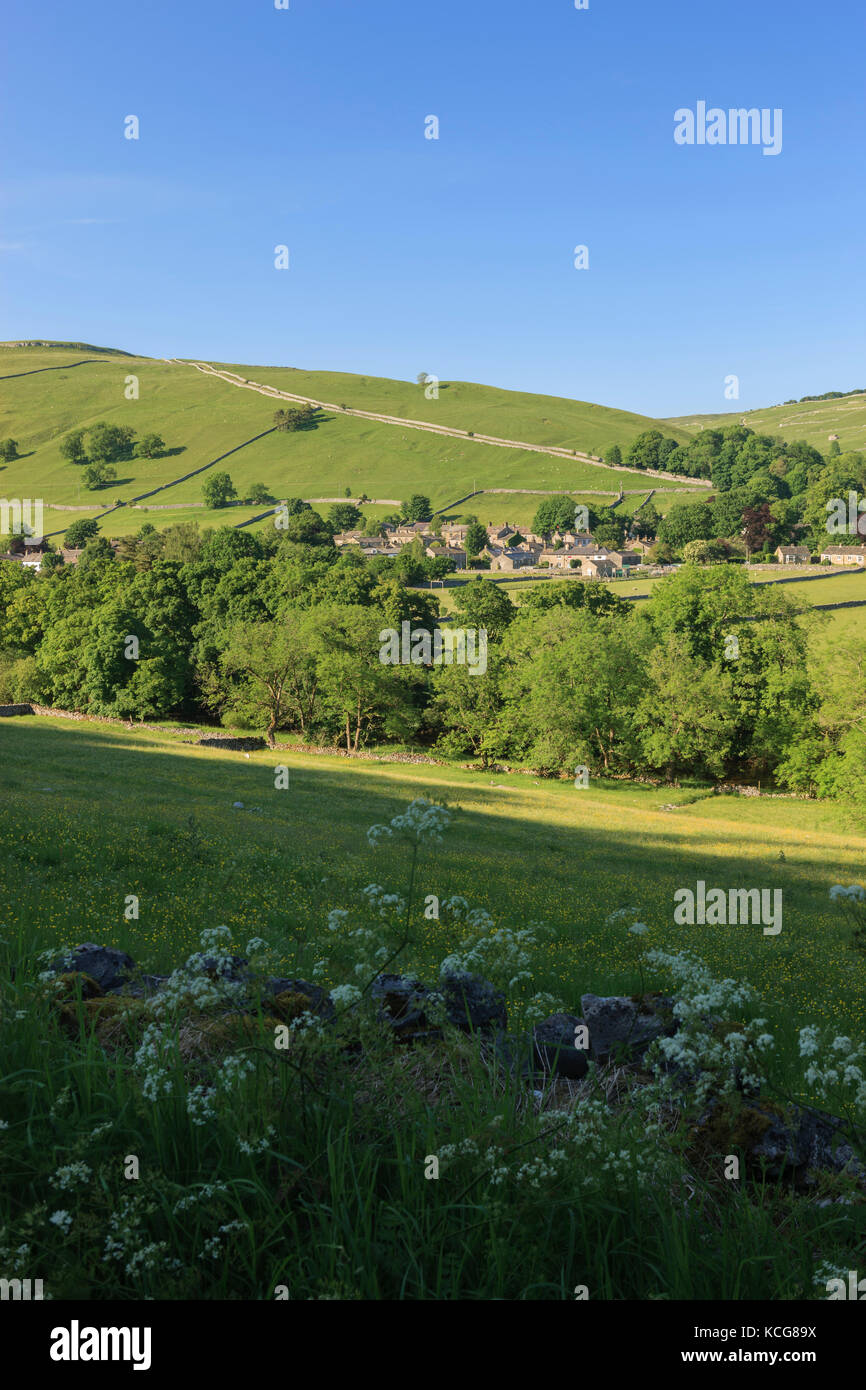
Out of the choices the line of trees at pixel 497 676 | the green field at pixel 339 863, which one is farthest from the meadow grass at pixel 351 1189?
the line of trees at pixel 497 676

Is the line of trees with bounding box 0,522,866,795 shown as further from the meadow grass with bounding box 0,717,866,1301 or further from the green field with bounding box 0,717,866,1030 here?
the meadow grass with bounding box 0,717,866,1301

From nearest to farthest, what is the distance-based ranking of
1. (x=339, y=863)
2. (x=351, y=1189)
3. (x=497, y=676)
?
1. (x=351, y=1189)
2. (x=339, y=863)
3. (x=497, y=676)

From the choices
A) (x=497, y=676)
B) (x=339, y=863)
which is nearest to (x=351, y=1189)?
(x=339, y=863)

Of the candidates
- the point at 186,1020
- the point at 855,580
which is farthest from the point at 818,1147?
the point at 855,580

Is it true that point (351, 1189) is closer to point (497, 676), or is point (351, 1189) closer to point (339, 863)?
point (339, 863)

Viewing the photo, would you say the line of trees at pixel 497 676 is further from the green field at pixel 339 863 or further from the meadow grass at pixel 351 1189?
the meadow grass at pixel 351 1189

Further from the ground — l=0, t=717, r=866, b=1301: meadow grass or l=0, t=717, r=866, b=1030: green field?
l=0, t=717, r=866, b=1301: meadow grass

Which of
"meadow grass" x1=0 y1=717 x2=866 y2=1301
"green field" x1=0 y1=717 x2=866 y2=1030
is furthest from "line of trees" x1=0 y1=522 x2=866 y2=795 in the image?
"meadow grass" x1=0 y1=717 x2=866 y2=1301

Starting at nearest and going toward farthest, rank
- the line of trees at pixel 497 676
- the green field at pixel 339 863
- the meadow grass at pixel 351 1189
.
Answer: the meadow grass at pixel 351 1189 < the green field at pixel 339 863 < the line of trees at pixel 497 676

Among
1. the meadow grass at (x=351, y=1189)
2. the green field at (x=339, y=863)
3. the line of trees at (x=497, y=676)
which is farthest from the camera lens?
the line of trees at (x=497, y=676)

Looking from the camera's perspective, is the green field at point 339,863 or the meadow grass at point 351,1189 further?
the green field at point 339,863

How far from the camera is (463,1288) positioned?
443 cm
